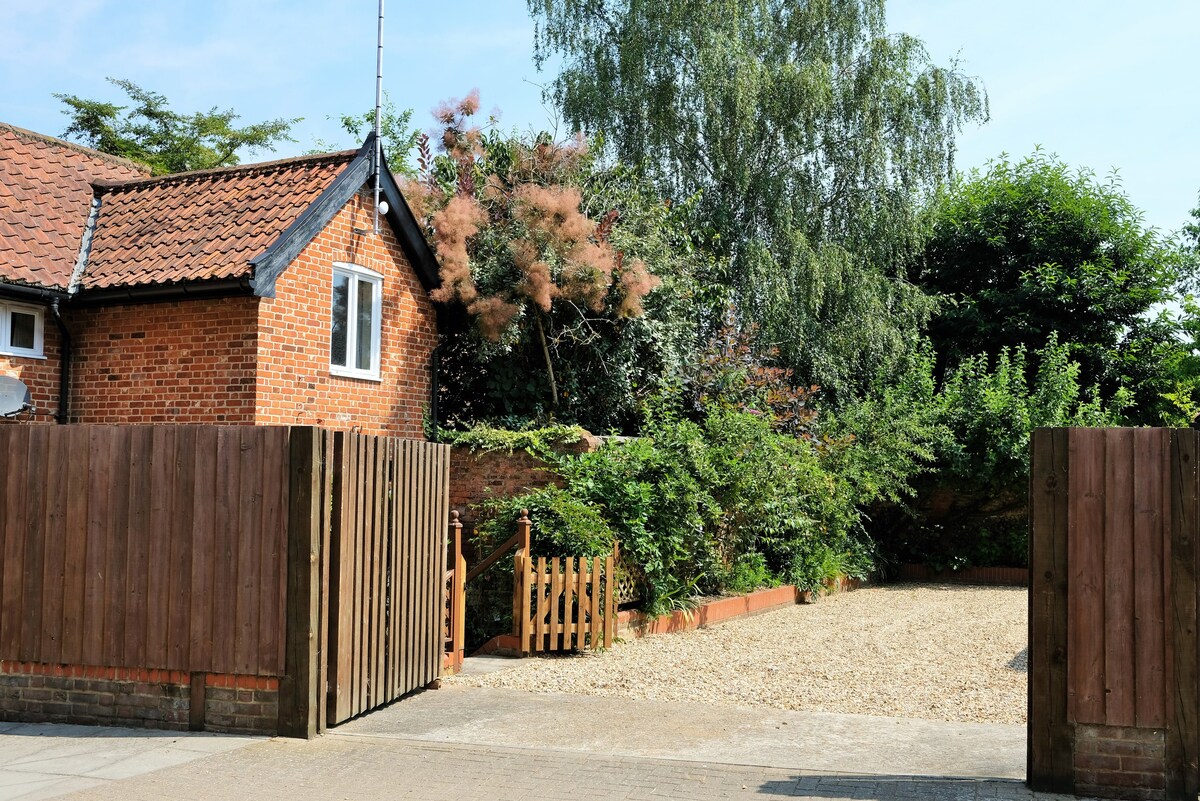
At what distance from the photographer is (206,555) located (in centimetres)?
759

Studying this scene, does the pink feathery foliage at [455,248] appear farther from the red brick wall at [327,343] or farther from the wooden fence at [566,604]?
the wooden fence at [566,604]

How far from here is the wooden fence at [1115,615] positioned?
20.0ft

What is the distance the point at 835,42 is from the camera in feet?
77.2

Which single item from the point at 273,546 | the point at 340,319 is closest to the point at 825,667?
the point at 273,546

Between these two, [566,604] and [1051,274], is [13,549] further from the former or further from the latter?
[1051,274]

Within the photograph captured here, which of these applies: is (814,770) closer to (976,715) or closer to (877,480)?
(976,715)

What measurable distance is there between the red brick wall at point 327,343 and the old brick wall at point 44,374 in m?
2.92

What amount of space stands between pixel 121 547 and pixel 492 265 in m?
8.55

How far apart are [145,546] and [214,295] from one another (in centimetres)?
563

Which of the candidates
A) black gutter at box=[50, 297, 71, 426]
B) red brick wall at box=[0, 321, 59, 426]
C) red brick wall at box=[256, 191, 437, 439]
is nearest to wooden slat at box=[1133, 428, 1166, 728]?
red brick wall at box=[256, 191, 437, 439]

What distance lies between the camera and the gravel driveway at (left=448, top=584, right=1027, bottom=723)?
898cm

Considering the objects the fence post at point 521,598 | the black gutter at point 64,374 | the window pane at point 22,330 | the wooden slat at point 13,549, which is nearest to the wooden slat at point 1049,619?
the fence post at point 521,598

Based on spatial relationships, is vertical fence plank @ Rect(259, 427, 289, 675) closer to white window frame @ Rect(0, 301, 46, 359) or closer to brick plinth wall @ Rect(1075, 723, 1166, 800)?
brick plinth wall @ Rect(1075, 723, 1166, 800)

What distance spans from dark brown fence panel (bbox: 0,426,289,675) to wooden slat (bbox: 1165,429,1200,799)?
560cm
